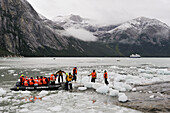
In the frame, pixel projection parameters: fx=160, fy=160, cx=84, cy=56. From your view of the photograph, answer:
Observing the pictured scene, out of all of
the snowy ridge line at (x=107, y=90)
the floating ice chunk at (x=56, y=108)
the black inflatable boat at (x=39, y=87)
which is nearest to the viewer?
the floating ice chunk at (x=56, y=108)

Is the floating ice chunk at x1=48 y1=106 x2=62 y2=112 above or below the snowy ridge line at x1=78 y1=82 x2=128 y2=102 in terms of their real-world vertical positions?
below

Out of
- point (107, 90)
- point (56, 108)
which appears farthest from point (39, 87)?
point (107, 90)

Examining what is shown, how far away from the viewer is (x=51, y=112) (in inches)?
490

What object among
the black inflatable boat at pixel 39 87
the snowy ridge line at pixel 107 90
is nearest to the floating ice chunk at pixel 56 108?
the snowy ridge line at pixel 107 90

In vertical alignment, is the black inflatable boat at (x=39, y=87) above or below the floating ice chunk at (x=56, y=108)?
above

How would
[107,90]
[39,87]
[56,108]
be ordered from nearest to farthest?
[56,108] < [107,90] < [39,87]

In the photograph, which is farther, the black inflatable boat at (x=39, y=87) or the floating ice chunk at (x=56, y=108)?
the black inflatable boat at (x=39, y=87)

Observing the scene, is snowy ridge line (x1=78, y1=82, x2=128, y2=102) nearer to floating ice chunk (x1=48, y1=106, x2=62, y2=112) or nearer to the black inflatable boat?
the black inflatable boat

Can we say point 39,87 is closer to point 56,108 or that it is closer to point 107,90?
point 56,108

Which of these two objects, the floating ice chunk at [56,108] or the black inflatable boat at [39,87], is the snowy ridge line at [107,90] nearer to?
the black inflatable boat at [39,87]

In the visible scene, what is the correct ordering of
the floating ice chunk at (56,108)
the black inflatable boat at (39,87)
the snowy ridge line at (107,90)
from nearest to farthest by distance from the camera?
the floating ice chunk at (56,108), the snowy ridge line at (107,90), the black inflatable boat at (39,87)

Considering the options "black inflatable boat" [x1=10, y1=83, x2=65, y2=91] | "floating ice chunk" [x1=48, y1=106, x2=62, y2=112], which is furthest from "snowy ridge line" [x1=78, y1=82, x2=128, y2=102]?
"floating ice chunk" [x1=48, y1=106, x2=62, y2=112]

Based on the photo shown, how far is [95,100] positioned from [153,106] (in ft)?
17.6

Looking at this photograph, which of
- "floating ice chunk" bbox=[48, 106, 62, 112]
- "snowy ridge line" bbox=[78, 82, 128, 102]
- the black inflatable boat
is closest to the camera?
"floating ice chunk" bbox=[48, 106, 62, 112]
